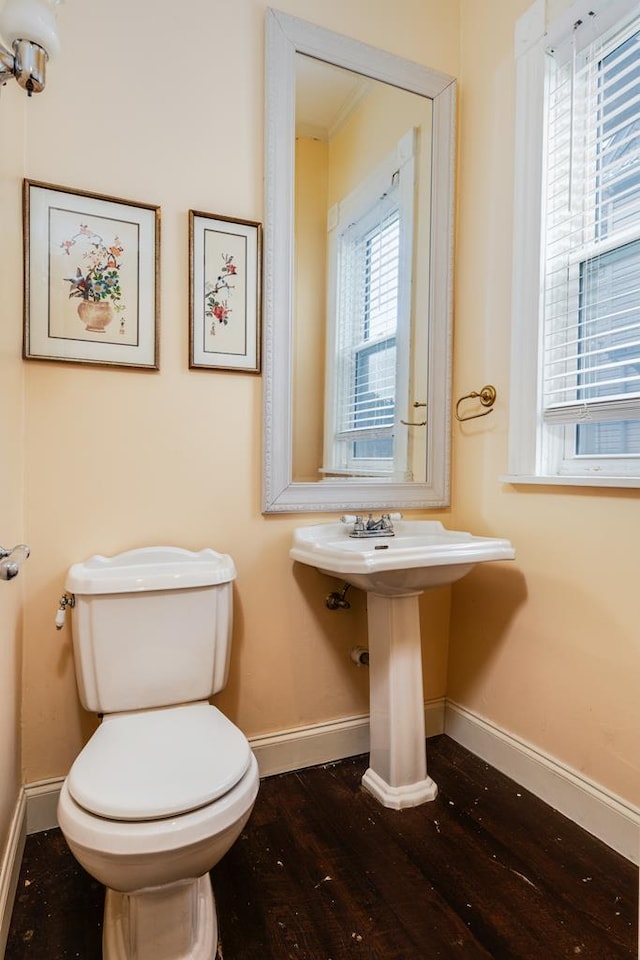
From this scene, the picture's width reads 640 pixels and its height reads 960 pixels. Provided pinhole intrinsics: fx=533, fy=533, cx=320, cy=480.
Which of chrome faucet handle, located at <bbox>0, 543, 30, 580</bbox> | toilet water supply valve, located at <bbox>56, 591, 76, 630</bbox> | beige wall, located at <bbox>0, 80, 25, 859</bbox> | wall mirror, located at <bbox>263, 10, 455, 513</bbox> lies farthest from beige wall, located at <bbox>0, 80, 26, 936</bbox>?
wall mirror, located at <bbox>263, 10, 455, 513</bbox>

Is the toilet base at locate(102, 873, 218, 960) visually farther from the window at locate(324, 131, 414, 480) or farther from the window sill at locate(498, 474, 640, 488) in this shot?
the window sill at locate(498, 474, 640, 488)

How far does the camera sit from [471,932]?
1.19m

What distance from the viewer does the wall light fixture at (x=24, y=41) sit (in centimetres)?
89

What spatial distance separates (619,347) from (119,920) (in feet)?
6.01

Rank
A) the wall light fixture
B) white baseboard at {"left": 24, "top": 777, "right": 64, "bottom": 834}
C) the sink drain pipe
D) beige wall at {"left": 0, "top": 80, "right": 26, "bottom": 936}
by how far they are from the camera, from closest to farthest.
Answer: the wall light fixture → beige wall at {"left": 0, "top": 80, "right": 26, "bottom": 936} → white baseboard at {"left": 24, "top": 777, "right": 64, "bottom": 834} → the sink drain pipe

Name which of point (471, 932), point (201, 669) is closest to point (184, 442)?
point (201, 669)

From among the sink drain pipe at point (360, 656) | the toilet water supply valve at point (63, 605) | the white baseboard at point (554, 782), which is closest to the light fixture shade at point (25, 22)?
the toilet water supply valve at point (63, 605)

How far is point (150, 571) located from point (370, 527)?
0.73 m

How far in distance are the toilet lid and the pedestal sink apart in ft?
1.75

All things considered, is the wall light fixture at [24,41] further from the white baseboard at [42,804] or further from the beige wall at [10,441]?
the white baseboard at [42,804]

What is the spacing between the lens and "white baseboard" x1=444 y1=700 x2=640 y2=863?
4.64ft

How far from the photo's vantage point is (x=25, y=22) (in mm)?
893

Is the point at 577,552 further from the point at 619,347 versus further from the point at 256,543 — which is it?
the point at 256,543

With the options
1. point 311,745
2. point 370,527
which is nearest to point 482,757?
point 311,745
